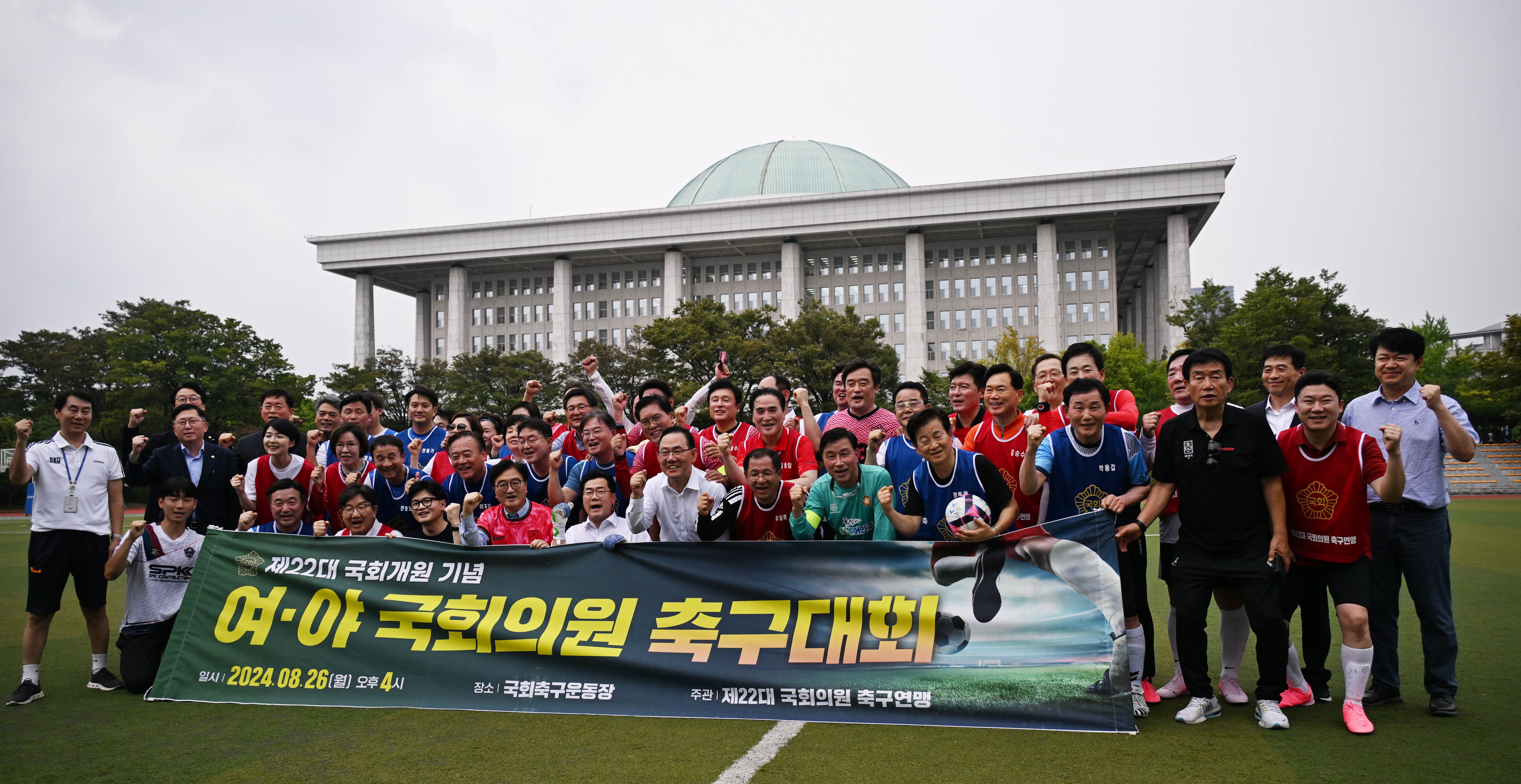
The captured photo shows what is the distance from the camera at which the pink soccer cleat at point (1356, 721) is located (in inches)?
179

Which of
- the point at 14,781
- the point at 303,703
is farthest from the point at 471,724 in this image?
the point at 14,781

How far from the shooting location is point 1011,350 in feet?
151

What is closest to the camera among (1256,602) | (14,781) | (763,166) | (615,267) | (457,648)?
(14,781)

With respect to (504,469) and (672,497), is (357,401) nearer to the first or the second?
(504,469)

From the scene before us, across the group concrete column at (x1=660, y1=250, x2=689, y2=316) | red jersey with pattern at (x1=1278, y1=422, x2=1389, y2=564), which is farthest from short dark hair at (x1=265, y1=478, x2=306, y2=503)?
concrete column at (x1=660, y1=250, x2=689, y2=316)

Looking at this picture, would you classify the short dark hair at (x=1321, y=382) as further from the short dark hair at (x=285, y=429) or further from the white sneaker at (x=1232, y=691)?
the short dark hair at (x=285, y=429)

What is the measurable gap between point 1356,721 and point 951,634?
89.1 inches

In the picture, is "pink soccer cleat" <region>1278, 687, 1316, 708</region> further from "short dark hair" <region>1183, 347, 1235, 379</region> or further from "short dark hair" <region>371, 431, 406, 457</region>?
"short dark hair" <region>371, 431, 406, 457</region>

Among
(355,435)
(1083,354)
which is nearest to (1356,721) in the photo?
(1083,354)

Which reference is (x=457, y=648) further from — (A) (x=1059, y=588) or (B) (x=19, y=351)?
(B) (x=19, y=351)

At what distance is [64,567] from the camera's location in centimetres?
600

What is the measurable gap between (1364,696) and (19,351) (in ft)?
188

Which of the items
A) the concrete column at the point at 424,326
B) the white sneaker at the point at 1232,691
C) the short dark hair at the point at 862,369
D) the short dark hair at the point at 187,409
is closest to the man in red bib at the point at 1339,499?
the white sneaker at the point at 1232,691

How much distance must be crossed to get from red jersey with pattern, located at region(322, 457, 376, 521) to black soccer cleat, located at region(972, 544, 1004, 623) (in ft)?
16.6
